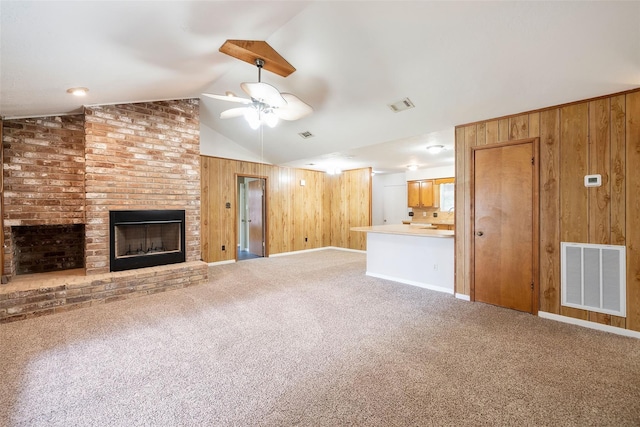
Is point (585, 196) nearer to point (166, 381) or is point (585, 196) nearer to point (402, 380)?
point (402, 380)

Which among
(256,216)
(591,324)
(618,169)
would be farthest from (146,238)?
(618,169)

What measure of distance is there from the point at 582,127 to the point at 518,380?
8.54ft

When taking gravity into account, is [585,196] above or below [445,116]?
below

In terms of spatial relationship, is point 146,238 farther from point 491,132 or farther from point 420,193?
point 420,193

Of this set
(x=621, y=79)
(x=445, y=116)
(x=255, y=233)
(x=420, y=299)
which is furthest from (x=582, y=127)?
(x=255, y=233)

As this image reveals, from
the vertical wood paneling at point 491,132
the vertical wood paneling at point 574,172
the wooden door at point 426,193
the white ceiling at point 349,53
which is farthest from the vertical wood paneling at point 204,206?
the vertical wood paneling at point 574,172

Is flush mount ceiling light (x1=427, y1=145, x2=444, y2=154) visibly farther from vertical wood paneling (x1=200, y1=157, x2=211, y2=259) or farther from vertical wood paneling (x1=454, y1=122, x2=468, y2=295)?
vertical wood paneling (x1=200, y1=157, x2=211, y2=259)

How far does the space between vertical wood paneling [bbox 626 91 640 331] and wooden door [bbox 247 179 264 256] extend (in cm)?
609

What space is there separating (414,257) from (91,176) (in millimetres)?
4776

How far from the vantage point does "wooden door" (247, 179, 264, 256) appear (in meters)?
6.94

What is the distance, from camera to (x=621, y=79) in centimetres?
251

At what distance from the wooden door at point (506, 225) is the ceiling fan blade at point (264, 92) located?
265 centimetres

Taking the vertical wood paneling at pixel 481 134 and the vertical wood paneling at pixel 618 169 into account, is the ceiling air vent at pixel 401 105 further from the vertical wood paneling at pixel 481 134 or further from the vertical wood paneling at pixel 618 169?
the vertical wood paneling at pixel 618 169

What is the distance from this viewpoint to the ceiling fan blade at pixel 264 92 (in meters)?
2.39
